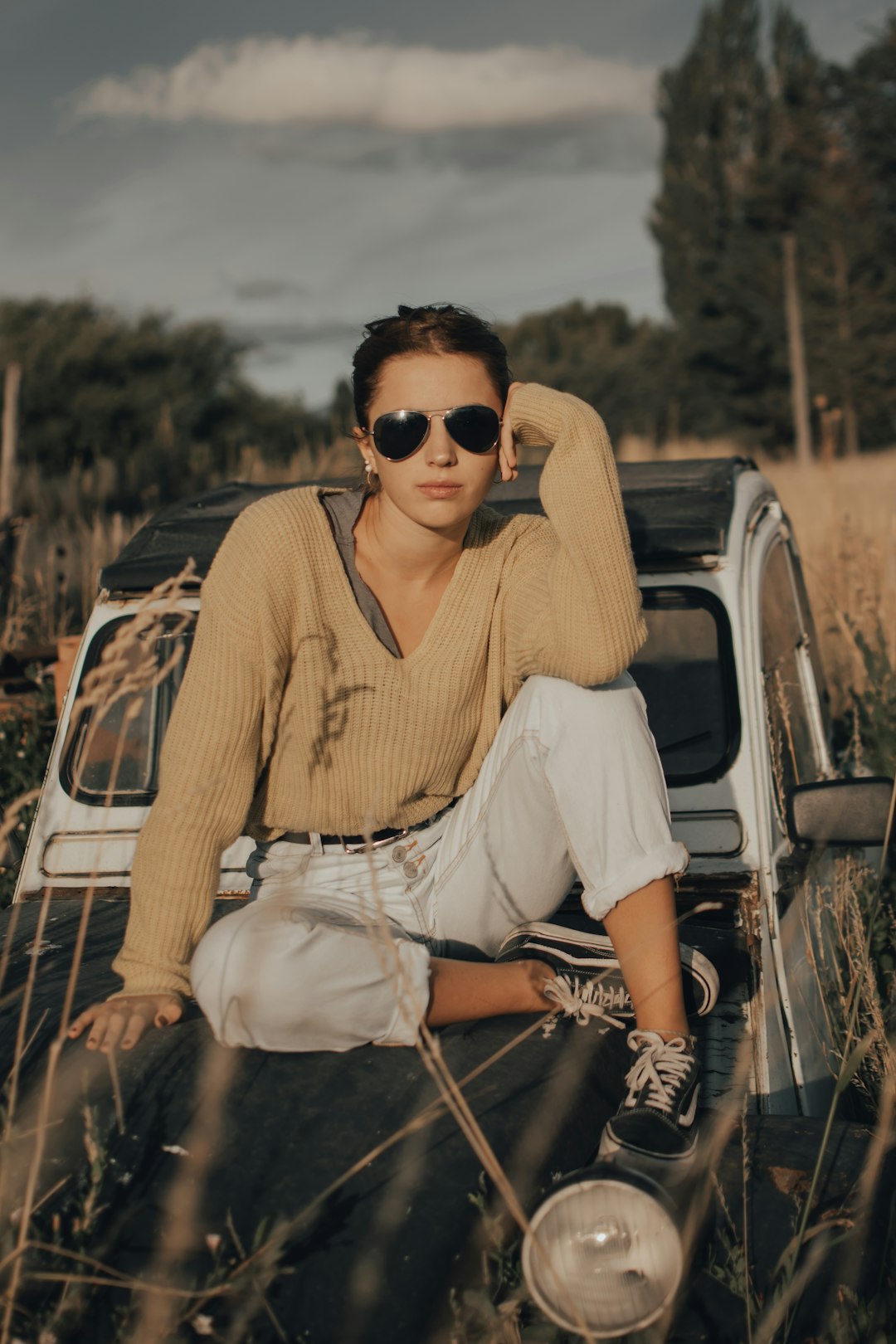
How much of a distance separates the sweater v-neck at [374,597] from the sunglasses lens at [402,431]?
A: 0.23 metres

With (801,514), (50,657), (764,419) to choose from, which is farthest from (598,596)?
(764,419)

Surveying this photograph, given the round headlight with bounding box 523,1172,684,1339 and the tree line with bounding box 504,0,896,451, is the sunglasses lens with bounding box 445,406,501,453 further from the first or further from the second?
the tree line with bounding box 504,0,896,451

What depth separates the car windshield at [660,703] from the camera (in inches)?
122

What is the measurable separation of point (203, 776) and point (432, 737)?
1.65ft

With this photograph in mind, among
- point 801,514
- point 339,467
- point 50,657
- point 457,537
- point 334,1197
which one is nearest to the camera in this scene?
point 334,1197

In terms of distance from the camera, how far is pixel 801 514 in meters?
12.1

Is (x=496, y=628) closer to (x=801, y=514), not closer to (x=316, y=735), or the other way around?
(x=316, y=735)

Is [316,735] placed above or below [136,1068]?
above

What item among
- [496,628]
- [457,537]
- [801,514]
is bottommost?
[801,514]

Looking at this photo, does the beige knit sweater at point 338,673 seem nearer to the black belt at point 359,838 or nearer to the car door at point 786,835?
the black belt at point 359,838

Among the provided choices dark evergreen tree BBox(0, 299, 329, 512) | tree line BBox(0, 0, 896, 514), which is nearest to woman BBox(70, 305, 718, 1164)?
tree line BBox(0, 0, 896, 514)

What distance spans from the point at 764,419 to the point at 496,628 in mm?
35321

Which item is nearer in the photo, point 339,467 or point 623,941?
point 623,941

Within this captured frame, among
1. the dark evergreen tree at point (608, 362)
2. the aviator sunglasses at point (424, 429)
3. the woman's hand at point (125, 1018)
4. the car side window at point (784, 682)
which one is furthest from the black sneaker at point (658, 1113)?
the dark evergreen tree at point (608, 362)
